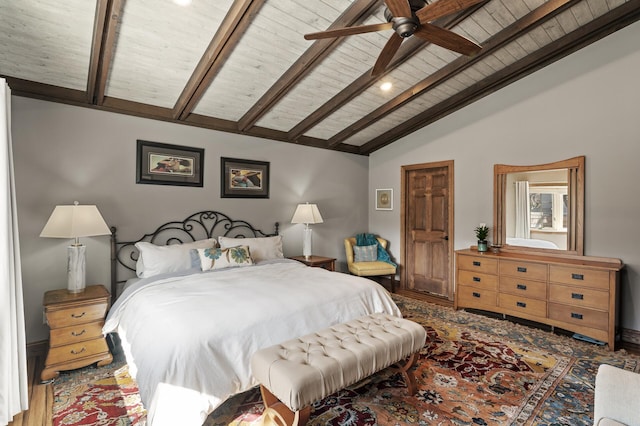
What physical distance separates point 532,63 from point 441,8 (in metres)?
2.50

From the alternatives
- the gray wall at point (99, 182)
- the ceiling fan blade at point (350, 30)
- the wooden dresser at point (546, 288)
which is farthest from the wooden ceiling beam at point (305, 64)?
the wooden dresser at point (546, 288)

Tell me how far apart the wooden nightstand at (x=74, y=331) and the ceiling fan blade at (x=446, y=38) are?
Result: 3.28 meters

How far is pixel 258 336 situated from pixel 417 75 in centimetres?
330

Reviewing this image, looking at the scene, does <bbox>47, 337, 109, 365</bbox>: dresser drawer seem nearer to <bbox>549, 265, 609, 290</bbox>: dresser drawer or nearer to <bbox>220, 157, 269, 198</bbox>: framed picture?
<bbox>220, 157, 269, 198</bbox>: framed picture

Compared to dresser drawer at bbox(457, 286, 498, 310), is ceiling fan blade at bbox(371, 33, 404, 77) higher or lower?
higher

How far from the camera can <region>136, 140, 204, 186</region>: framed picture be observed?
358 cm

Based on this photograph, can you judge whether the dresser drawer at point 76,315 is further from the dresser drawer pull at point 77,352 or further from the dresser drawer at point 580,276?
the dresser drawer at point 580,276

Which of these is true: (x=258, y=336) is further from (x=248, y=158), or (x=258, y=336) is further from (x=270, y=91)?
(x=248, y=158)

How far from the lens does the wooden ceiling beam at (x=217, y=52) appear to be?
93.4 inches

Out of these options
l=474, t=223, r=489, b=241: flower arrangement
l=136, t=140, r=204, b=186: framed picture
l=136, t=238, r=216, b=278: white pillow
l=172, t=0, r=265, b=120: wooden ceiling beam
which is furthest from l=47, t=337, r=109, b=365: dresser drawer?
l=474, t=223, r=489, b=241: flower arrangement

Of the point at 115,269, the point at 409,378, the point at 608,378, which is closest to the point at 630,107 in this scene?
the point at 608,378

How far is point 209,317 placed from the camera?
80.9 inches

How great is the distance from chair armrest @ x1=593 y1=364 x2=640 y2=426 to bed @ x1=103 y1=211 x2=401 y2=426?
156 centimetres

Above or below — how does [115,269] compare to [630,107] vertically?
below
